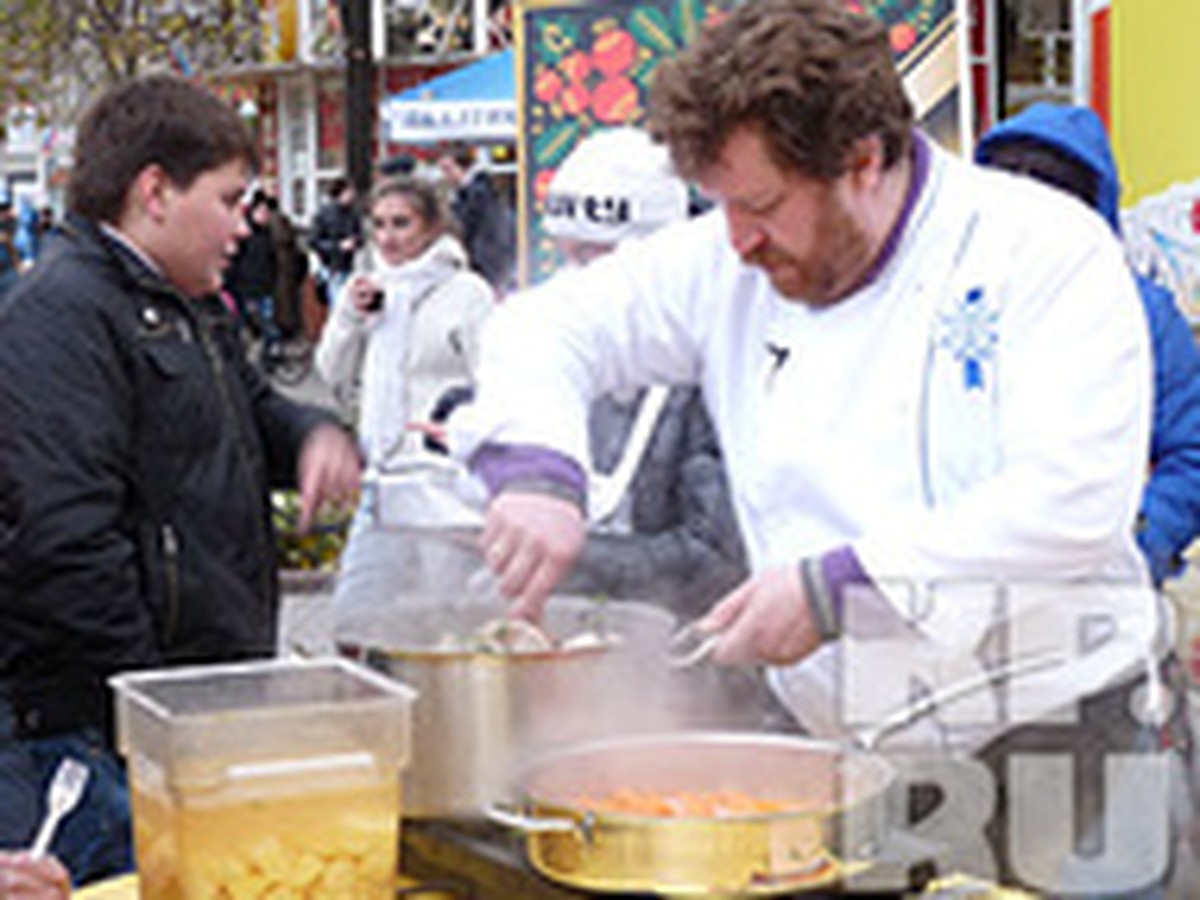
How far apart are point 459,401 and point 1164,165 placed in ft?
7.20

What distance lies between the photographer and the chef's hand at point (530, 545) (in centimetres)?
208

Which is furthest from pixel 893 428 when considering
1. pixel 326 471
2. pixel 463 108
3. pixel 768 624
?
pixel 463 108

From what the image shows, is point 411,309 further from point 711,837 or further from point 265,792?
point 711,837

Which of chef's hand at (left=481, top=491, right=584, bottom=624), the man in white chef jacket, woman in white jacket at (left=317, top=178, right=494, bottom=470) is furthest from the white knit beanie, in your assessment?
woman in white jacket at (left=317, top=178, right=494, bottom=470)

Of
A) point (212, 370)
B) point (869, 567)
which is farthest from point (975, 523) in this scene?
point (212, 370)

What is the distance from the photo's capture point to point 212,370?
10.0 feet

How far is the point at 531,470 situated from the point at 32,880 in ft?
2.40

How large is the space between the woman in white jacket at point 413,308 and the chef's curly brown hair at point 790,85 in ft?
16.4

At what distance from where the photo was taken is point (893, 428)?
7.02ft

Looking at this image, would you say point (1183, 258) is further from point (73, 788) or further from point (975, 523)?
point (73, 788)

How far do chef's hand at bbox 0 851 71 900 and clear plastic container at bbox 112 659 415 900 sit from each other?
30cm

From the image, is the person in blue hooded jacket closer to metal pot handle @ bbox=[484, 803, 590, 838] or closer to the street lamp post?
metal pot handle @ bbox=[484, 803, 590, 838]

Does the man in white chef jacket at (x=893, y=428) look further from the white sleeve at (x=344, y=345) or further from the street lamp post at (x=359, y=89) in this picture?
the street lamp post at (x=359, y=89)

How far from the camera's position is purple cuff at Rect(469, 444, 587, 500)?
216cm
